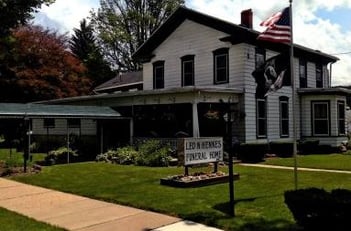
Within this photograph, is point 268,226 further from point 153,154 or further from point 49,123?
point 49,123

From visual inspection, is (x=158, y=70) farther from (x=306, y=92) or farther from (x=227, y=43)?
(x=306, y=92)

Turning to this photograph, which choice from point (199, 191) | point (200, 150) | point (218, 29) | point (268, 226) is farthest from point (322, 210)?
point (218, 29)

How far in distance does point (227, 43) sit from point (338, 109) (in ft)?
26.0

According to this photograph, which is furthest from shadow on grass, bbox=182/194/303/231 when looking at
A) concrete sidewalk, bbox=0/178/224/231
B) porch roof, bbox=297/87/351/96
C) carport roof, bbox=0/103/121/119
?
porch roof, bbox=297/87/351/96

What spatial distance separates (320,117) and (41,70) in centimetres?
2343

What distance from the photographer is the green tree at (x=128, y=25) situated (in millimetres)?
53781

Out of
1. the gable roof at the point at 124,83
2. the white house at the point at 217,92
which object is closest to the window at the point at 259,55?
the white house at the point at 217,92

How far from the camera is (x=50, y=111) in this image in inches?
863

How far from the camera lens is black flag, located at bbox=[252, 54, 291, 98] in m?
11.0

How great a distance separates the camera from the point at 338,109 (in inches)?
1076

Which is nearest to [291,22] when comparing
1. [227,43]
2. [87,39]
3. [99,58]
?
[227,43]

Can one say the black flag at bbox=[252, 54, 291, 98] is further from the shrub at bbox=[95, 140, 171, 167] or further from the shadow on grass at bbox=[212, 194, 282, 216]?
the shrub at bbox=[95, 140, 171, 167]

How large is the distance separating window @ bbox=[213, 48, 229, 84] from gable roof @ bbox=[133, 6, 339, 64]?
75cm

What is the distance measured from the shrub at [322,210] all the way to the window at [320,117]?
20671 millimetres
